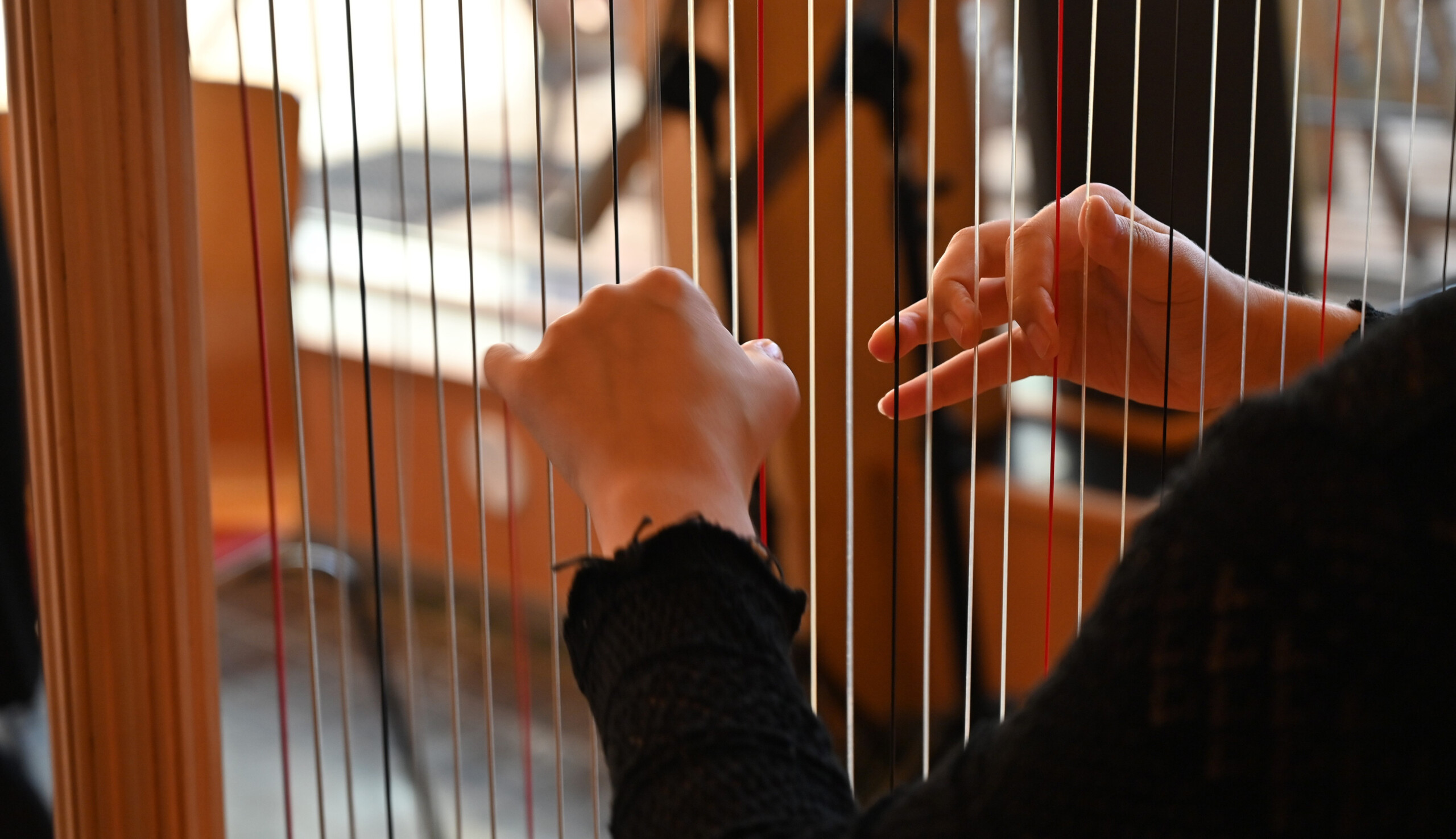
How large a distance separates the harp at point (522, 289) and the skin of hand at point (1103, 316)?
35 millimetres

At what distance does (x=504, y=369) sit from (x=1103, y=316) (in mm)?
467

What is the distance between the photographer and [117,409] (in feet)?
2.01

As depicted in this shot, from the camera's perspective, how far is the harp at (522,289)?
0.61 metres

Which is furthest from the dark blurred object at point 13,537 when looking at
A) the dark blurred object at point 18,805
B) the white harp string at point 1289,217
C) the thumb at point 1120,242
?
the white harp string at point 1289,217

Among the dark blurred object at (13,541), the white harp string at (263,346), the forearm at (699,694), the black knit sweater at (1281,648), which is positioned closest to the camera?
the black knit sweater at (1281,648)

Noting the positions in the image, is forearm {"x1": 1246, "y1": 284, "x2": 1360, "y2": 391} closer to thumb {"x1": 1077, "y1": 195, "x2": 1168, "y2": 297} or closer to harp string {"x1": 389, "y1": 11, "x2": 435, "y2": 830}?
thumb {"x1": 1077, "y1": 195, "x2": 1168, "y2": 297}

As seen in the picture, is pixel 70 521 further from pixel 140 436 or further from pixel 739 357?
pixel 739 357

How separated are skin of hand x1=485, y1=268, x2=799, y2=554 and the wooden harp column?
0.54 ft

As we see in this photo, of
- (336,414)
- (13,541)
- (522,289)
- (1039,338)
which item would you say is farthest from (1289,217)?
(13,541)

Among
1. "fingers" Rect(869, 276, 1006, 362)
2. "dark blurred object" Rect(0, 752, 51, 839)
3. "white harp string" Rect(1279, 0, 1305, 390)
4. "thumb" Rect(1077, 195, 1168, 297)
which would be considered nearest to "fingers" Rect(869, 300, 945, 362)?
"fingers" Rect(869, 276, 1006, 362)

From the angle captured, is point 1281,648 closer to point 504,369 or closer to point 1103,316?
point 504,369

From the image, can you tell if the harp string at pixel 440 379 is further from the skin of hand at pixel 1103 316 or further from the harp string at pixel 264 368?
the skin of hand at pixel 1103 316

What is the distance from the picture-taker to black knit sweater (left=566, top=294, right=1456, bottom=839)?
341mm

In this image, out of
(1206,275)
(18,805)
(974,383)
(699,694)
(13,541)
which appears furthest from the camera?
(18,805)
